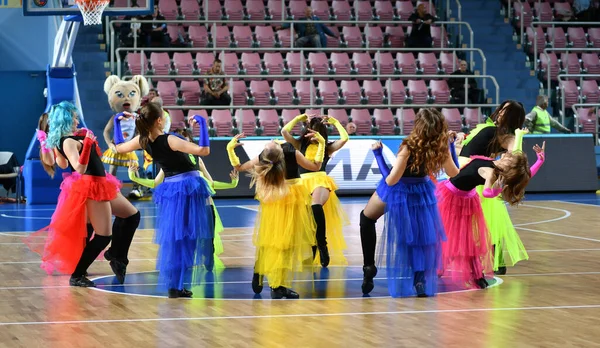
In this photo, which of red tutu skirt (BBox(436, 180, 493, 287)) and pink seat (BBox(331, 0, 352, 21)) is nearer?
red tutu skirt (BBox(436, 180, 493, 287))

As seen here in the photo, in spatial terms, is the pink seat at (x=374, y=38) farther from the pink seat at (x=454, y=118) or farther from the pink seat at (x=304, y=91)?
the pink seat at (x=454, y=118)

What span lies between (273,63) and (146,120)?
44.6 ft

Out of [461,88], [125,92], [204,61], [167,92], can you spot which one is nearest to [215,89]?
[167,92]

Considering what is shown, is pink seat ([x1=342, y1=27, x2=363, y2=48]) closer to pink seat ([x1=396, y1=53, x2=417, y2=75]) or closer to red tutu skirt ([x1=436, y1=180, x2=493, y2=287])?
pink seat ([x1=396, y1=53, x2=417, y2=75])

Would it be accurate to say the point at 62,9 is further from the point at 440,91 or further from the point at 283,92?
the point at 440,91

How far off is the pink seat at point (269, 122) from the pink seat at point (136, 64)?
262cm

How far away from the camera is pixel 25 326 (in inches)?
303

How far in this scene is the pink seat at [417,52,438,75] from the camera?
2373 centimetres

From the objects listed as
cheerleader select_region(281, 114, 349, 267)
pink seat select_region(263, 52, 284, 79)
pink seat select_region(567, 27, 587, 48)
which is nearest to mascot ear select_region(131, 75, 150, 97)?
cheerleader select_region(281, 114, 349, 267)

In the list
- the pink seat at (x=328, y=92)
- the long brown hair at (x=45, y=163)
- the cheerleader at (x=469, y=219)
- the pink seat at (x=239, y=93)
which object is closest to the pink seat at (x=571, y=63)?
the pink seat at (x=328, y=92)

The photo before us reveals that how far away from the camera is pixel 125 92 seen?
15883 mm

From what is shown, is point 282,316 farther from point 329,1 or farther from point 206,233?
point 329,1

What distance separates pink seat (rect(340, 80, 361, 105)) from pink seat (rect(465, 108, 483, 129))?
7.82 ft

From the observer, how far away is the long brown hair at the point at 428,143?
8.96 m
